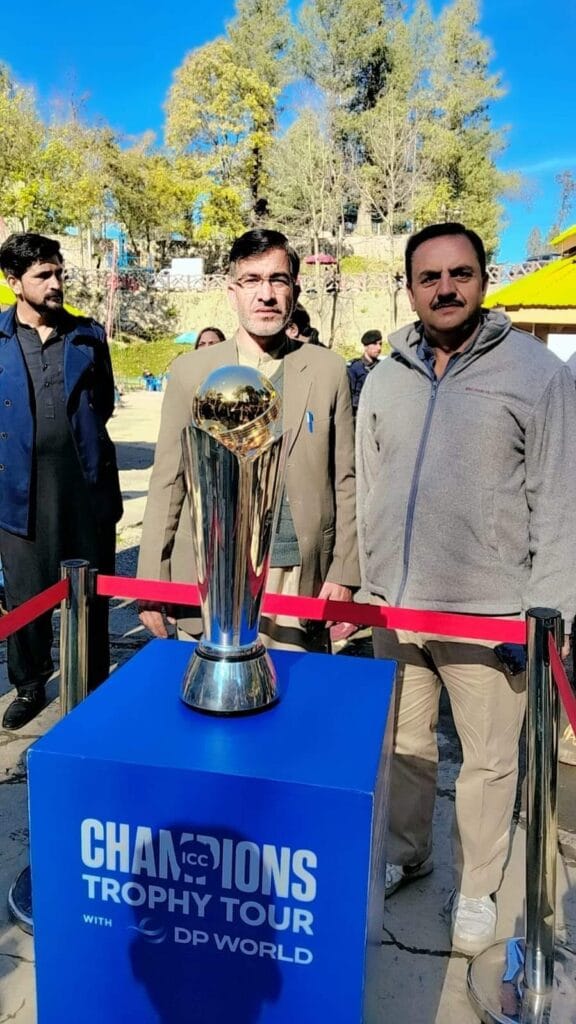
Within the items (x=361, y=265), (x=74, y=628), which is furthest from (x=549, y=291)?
(x=361, y=265)

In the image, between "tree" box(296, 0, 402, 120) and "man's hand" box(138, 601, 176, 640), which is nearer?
"man's hand" box(138, 601, 176, 640)

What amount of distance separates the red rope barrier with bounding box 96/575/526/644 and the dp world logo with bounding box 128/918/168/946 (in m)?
0.89

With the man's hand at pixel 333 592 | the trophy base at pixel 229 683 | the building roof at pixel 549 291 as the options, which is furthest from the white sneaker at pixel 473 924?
the building roof at pixel 549 291

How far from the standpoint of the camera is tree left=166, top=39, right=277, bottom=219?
34.2 metres

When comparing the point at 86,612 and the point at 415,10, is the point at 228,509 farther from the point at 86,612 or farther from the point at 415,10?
the point at 415,10

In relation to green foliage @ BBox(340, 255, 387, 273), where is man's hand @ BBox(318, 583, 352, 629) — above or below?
below

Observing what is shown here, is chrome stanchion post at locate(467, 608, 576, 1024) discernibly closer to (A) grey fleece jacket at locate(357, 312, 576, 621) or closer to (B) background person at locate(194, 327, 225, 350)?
(A) grey fleece jacket at locate(357, 312, 576, 621)

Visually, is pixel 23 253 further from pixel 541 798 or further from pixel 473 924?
pixel 473 924

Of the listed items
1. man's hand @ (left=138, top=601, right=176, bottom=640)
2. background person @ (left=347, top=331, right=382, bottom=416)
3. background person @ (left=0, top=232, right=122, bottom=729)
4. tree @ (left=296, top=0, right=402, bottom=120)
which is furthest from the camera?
tree @ (left=296, top=0, right=402, bottom=120)

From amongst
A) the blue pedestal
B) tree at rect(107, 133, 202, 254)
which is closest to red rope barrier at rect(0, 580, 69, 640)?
the blue pedestal

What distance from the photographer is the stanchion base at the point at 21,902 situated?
2.12 m

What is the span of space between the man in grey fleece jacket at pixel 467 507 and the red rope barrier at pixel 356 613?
10 centimetres

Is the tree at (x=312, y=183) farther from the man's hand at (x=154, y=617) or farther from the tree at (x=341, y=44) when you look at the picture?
the man's hand at (x=154, y=617)

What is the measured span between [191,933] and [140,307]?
34649 mm
